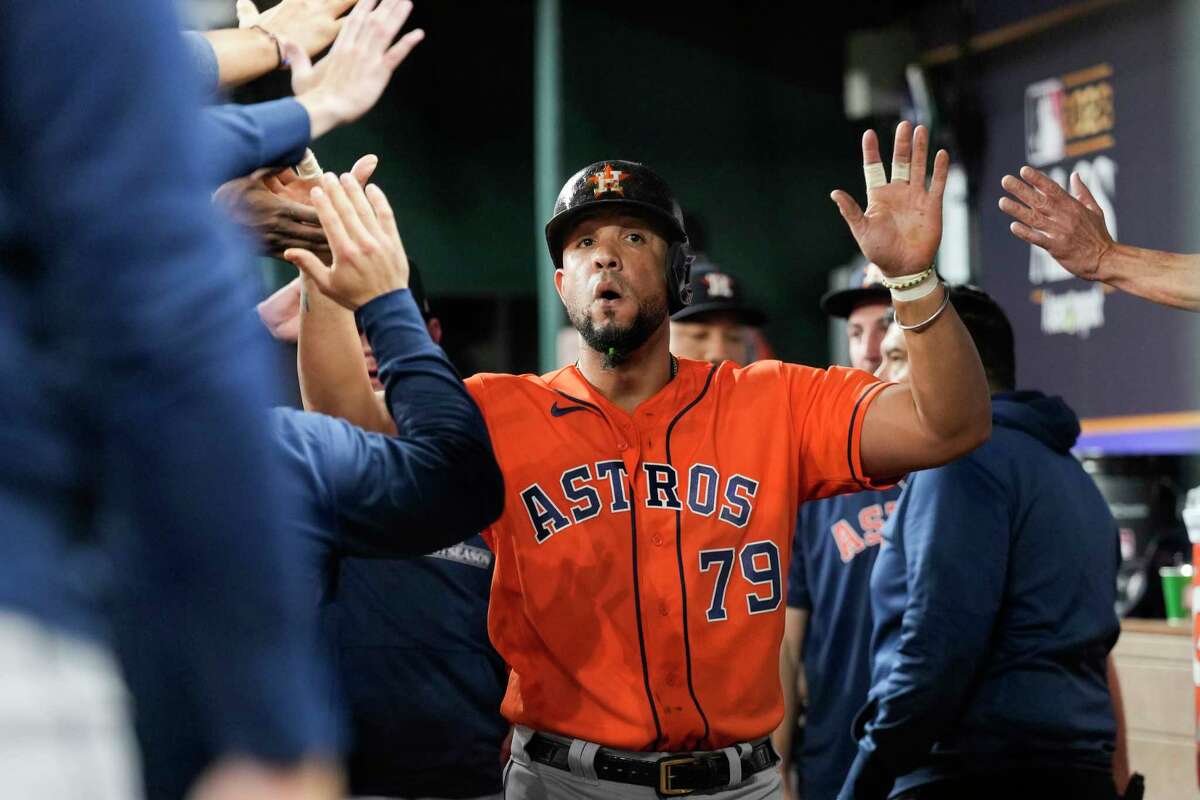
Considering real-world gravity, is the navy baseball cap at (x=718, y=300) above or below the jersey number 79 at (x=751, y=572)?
above

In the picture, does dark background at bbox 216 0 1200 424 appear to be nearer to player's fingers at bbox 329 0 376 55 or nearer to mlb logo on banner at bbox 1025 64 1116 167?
mlb logo on banner at bbox 1025 64 1116 167

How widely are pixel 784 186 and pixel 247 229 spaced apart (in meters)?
9.34

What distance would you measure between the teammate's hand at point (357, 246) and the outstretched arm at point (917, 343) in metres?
1.12

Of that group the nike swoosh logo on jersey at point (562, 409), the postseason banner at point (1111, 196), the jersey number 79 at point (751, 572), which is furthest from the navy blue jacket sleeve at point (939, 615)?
the postseason banner at point (1111, 196)

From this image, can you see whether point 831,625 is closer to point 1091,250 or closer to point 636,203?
point 1091,250

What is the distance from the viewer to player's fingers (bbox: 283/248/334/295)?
6.72 feet

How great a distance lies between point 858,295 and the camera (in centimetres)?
473

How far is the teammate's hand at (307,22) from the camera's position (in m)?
2.38

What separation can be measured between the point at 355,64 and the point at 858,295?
281cm

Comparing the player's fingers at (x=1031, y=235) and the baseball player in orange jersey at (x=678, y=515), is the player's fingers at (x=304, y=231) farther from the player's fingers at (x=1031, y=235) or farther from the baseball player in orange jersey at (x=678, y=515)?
the player's fingers at (x=1031, y=235)

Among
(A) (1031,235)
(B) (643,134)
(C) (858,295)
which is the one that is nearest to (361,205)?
(A) (1031,235)

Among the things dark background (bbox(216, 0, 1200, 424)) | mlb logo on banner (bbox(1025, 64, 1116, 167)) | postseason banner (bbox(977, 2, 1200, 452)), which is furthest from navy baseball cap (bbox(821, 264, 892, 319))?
dark background (bbox(216, 0, 1200, 424))

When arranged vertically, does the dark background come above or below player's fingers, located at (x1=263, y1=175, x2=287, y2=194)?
above

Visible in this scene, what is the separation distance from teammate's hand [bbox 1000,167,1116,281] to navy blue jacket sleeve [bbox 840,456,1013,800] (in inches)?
20.6
